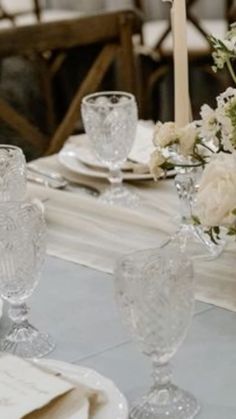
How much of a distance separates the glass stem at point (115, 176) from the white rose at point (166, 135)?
430 mm

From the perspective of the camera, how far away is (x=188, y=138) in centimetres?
111

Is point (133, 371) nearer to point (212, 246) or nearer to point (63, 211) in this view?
point (212, 246)

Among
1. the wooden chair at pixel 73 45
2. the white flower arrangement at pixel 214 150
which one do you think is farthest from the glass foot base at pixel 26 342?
the wooden chair at pixel 73 45

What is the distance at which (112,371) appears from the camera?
1.02 meters

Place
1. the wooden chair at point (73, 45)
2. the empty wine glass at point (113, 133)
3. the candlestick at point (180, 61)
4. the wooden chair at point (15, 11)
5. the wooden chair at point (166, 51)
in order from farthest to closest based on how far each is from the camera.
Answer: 1. the wooden chair at point (15, 11)
2. the wooden chair at point (166, 51)
3. the wooden chair at point (73, 45)
4. the empty wine glass at point (113, 133)
5. the candlestick at point (180, 61)

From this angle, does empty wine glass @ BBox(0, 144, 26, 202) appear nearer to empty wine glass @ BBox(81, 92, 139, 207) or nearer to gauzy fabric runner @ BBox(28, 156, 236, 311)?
gauzy fabric runner @ BBox(28, 156, 236, 311)

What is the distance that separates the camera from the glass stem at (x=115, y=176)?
157 cm

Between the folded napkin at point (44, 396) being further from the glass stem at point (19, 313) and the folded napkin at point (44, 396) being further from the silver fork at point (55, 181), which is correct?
the silver fork at point (55, 181)

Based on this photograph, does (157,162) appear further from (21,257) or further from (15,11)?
(15,11)

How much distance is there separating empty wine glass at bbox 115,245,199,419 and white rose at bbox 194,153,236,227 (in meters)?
0.10

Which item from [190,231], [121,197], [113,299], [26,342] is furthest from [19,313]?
[121,197]

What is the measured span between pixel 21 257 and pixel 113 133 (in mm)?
518

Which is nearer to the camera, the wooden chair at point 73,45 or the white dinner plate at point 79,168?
the white dinner plate at point 79,168

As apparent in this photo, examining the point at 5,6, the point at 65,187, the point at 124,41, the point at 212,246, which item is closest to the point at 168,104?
the point at 5,6
